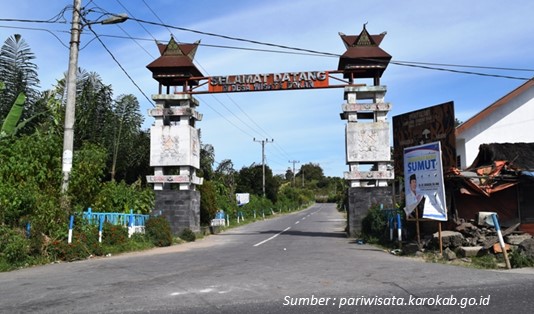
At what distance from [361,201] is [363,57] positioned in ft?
21.1

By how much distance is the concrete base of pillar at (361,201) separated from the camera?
848 inches

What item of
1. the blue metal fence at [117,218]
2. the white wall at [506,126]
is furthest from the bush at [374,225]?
the blue metal fence at [117,218]

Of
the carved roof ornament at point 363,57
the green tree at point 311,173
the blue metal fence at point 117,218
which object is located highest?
the green tree at point 311,173

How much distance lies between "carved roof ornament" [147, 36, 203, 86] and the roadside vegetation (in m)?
4.63

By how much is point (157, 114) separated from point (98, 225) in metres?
7.86

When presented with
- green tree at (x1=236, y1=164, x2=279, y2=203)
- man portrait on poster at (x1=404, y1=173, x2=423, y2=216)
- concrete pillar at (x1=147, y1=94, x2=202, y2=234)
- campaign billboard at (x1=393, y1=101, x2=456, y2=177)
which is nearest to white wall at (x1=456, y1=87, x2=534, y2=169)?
campaign billboard at (x1=393, y1=101, x2=456, y2=177)

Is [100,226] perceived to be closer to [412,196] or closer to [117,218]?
[117,218]

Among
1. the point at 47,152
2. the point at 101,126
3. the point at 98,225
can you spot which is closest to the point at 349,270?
the point at 98,225

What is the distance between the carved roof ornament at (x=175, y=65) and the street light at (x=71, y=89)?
6.59m

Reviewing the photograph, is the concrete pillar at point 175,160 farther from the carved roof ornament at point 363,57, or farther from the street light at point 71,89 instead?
the carved roof ornament at point 363,57

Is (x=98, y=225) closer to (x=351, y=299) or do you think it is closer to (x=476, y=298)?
(x=351, y=299)

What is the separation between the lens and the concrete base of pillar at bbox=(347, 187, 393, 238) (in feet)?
70.6

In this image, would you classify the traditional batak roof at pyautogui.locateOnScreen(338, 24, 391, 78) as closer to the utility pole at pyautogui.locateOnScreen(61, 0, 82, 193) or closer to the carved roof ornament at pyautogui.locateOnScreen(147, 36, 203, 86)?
the carved roof ornament at pyautogui.locateOnScreen(147, 36, 203, 86)

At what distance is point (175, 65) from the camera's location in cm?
2272
